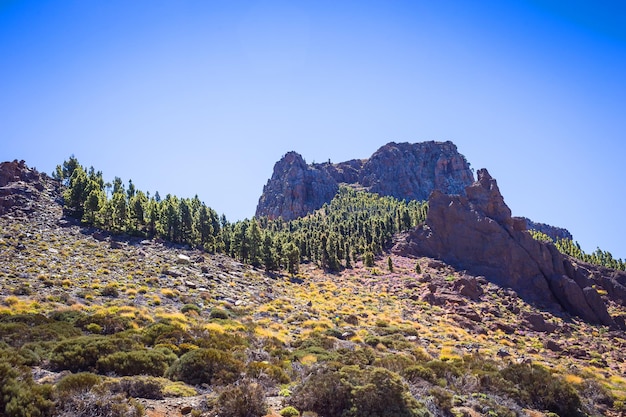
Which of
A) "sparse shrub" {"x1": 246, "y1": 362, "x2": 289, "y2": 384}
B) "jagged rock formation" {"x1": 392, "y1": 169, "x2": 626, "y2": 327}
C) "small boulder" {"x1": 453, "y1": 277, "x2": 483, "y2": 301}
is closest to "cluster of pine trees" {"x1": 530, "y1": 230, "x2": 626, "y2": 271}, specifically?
"jagged rock formation" {"x1": 392, "y1": 169, "x2": 626, "y2": 327}

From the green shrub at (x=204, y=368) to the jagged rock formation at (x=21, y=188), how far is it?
57.6 m

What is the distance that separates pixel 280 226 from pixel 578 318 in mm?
107278

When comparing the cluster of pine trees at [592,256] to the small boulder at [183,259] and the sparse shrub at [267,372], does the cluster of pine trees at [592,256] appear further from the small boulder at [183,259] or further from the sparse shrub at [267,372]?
the sparse shrub at [267,372]

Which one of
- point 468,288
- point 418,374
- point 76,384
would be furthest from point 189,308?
point 468,288

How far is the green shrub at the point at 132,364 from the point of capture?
15.1 metres

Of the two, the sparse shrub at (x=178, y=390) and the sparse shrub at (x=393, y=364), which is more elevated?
the sparse shrub at (x=178, y=390)

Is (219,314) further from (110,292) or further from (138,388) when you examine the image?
(138,388)

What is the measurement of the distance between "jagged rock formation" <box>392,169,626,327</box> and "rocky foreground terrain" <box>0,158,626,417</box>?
0.35 m

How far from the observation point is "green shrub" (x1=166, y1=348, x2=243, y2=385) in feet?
50.7

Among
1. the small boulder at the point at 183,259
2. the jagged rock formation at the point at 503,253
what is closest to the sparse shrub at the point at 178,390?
the small boulder at the point at 183,259

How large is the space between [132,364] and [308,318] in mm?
23446

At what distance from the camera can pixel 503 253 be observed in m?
76.9

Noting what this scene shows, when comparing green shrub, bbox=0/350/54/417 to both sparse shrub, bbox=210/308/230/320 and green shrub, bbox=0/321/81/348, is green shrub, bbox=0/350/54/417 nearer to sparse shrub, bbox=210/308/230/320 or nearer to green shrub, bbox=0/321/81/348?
green shrub, bbox=0/321/81/348

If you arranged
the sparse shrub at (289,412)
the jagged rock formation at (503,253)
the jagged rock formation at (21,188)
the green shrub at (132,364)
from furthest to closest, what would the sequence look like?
the jagged rock formation at (503,253)
the jagged rock formation at (21,188)
the green shrub at (132,364)
the sparse shrub at (289,412)
